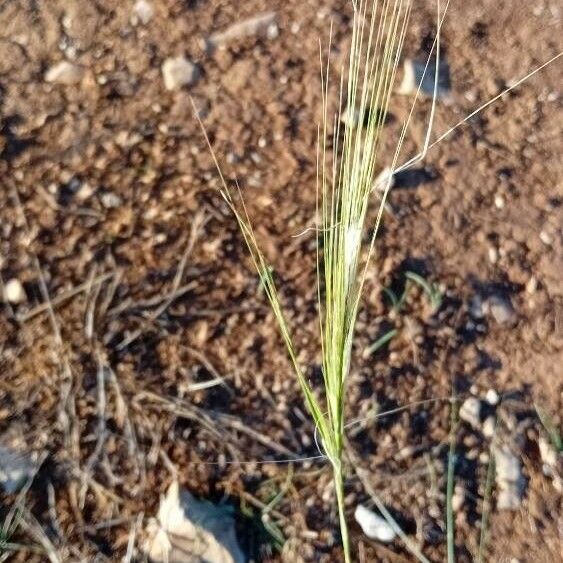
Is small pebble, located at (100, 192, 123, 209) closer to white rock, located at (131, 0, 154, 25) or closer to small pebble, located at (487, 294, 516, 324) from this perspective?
white rock, located at (131, 0, 154, 25)

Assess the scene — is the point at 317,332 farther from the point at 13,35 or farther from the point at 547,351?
the point at 13,35

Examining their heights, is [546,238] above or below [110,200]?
below

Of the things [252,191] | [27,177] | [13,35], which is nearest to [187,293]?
[252,191]

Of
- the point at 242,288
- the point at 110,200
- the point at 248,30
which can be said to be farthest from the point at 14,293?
the point at 248,30

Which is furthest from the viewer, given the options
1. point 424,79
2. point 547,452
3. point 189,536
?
point 424,79

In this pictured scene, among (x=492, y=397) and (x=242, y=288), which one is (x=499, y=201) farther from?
(x=242, y=288)

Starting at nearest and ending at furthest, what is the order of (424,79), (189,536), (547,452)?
(189,536)
(547,452)
(424,79)

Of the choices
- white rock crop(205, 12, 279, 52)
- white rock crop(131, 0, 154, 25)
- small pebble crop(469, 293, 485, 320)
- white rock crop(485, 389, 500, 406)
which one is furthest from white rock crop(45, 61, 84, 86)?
white rock crop(485, 389, 500, 406)
